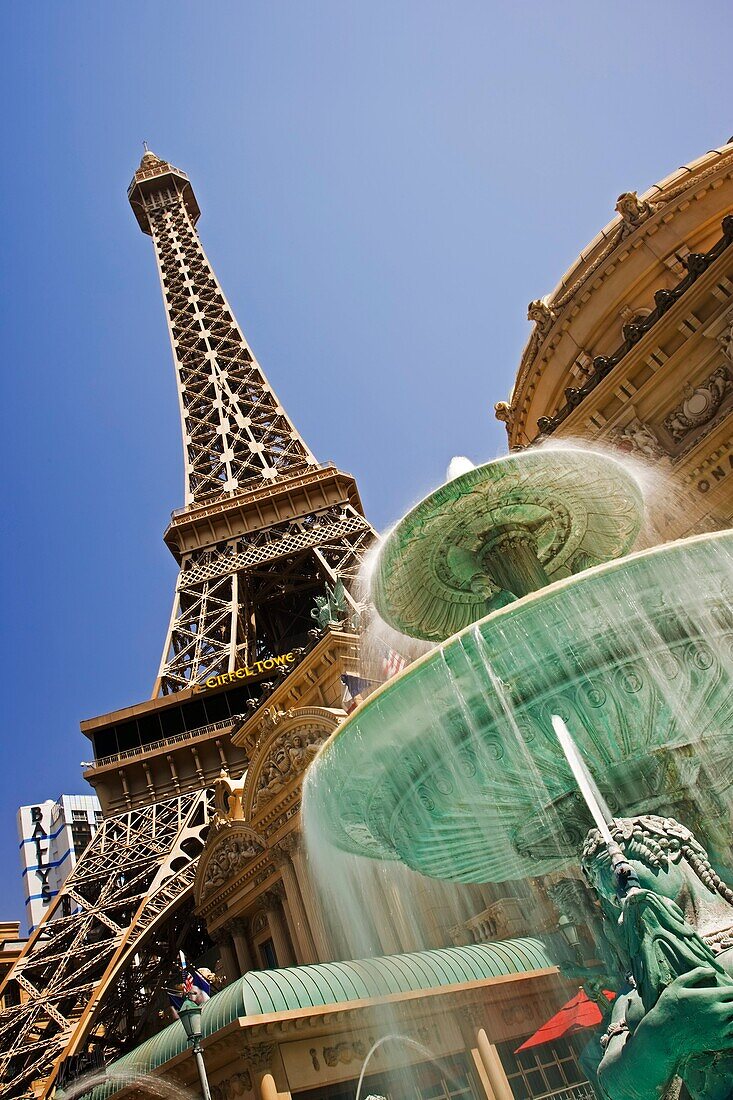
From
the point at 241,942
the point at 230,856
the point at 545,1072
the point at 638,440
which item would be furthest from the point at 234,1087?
the point at 638,440

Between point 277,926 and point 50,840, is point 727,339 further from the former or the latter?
point 50,840

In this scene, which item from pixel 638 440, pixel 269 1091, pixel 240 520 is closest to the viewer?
pixel 269 1091

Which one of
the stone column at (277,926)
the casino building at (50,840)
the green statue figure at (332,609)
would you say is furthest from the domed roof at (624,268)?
the casino building at (50,840)

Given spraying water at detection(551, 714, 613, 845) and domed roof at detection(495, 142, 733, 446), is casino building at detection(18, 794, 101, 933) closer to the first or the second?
domed roof at detection(495, 142, 733, 446)

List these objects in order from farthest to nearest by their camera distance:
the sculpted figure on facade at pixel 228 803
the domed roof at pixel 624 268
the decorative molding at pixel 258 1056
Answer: the sculpted figure on facade at pixel 228 803, the domed roof at pixel 624 268, the decorative molding at pixel 258 1056

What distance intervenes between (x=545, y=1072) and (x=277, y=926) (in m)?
8.02

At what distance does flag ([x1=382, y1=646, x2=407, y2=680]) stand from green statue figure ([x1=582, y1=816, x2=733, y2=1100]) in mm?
9085

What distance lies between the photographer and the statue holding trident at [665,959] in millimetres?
4547

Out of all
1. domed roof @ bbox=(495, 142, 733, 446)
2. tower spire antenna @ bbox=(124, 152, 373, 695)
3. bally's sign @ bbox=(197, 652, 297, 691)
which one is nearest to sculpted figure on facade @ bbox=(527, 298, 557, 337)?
domed roof @ bbox=(495, 142, 733, 446)

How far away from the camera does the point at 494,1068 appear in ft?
41.6

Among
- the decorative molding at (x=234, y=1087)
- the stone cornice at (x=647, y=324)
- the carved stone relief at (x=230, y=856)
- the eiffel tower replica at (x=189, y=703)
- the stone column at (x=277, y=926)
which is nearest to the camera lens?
the decorative molding at (x=234, y=1087)

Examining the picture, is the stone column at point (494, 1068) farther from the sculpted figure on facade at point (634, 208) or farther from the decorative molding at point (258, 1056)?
the sculpted figure on facade at point (634, 208)

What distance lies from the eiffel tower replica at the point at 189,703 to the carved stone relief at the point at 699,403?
12561mm

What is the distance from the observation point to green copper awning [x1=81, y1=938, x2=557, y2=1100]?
12.3m
